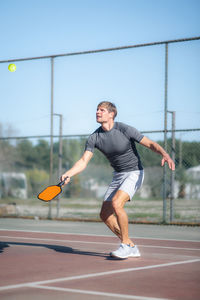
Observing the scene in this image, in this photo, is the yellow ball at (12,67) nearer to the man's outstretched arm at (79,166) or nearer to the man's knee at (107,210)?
the man's outstretched arm at (79,166)

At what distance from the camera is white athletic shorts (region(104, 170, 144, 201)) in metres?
6.91

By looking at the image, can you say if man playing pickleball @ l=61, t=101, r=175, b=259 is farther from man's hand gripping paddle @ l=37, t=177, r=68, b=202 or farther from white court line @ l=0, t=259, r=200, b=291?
white court line @ l=0, t=259, r=200, b=291

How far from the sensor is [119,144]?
6.87 metres

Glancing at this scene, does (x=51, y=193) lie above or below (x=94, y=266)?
above

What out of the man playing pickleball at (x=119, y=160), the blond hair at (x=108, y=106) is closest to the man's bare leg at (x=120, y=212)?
the man playing pickleball at (x=119, y=160)

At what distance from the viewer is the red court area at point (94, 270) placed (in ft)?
15.1

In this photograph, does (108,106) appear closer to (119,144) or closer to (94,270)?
→ (119,144)

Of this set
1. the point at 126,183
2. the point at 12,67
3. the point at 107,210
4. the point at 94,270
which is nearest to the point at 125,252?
the point at 107,210

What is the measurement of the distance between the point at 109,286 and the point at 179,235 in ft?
16.9

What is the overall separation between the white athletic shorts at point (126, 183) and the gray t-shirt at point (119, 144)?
0.21ft

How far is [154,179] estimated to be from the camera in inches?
687

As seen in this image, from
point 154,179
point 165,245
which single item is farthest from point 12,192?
point 165,245

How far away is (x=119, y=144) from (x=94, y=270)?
170cm

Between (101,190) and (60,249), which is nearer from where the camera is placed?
(60,249)
